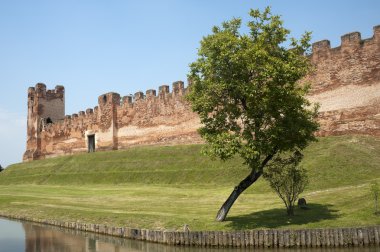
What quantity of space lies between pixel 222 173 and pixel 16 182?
24.9 m

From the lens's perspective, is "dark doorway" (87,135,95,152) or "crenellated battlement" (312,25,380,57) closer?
"crenellated battlement" (312,25,380,57)

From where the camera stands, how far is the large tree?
1561cm

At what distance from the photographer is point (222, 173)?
2994 centimetres

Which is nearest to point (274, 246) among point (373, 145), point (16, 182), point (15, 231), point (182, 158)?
point (15, 231)

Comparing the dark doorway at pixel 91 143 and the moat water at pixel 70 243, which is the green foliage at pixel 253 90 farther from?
the dark doorway at pixel 91 143

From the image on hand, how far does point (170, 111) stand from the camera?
1759 inches

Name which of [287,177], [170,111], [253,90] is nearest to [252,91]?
[253,90]

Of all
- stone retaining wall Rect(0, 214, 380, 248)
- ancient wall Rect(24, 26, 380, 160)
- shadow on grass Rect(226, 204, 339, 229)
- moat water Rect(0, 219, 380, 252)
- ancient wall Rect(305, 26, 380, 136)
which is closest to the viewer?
stone retaining wall Rect(0, 214, 380, 248)

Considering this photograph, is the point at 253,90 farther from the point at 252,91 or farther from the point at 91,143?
the point at 91,143

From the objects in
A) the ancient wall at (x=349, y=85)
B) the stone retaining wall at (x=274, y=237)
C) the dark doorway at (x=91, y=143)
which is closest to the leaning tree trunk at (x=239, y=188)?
the stone retaining wall at (x=274, y=237)

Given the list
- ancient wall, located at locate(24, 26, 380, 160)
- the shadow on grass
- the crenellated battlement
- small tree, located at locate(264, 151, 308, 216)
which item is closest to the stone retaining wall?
the shadow on grass

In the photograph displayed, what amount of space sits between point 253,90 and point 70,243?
8.58 meters

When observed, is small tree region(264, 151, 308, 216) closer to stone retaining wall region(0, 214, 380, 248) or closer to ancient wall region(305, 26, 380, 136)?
stone retaining wall region(0, 214, 380, 248)

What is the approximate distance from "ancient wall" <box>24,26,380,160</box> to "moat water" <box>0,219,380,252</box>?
8.87 meters
